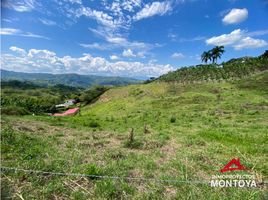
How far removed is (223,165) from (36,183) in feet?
18.3

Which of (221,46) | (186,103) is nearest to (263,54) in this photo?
(221,46)

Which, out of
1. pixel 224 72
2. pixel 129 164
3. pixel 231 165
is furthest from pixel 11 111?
pixel 224 72

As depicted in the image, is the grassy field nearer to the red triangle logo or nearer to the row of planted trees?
the red triangle logo

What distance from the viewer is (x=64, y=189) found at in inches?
202

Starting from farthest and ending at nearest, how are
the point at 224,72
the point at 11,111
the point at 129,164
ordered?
1. the point at 224,72
2. the point at 11,111
3. the point at 129,164

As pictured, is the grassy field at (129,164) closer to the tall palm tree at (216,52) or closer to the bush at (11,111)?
the bush at (11,111)

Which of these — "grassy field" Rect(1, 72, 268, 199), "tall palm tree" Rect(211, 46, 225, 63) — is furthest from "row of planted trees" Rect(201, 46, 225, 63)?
"grassy field" Rect(1, 72, 268, 199)

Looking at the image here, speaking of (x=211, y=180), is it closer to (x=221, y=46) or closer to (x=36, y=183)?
(x=36, y=183)

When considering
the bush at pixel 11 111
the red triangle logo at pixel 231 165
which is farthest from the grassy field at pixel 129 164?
the bush at pixel 11 111

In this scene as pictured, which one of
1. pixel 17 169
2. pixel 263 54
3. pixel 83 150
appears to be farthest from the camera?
pixel 263 54

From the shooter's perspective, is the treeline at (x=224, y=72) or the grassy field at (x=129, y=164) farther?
the treeline at (x=224, y=72)

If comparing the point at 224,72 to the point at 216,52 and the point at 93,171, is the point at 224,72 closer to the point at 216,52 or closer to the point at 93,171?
the point at 216,52

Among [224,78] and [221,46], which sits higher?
[221,46]

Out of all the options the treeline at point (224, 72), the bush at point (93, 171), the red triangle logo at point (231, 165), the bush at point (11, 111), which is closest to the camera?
the bush at point (93, 171)
